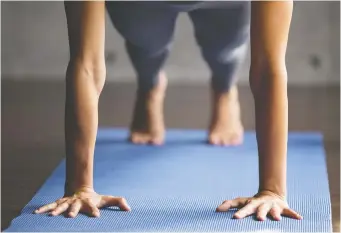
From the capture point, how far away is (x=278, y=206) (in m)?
1.42

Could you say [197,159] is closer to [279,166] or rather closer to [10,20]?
[279,166]

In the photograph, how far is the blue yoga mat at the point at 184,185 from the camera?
1.38 m

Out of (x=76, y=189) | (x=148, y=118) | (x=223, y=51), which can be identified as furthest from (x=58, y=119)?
(x=76, y=189)

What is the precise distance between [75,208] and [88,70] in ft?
0.88

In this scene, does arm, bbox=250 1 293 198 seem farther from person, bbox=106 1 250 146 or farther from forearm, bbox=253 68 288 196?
person, bbox=106 1 250 146

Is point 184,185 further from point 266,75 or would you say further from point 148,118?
point 148,118

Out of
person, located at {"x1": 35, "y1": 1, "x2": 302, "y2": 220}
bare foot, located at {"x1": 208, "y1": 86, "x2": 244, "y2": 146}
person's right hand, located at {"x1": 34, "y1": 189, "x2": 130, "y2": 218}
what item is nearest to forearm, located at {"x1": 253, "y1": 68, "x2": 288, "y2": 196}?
person, located at {"x1": 35, "y1": 1, "x2": 302, "y2": 220}

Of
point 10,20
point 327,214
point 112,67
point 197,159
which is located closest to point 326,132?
point 197,159

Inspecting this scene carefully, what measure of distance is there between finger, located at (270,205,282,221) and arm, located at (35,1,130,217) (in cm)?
28

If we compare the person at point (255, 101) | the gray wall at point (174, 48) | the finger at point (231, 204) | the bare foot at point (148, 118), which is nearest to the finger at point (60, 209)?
the person at point (255, 101)

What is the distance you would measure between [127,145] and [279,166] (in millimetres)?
801

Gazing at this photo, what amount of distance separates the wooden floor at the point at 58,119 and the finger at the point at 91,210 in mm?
183

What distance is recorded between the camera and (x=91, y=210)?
A: 56.4 inches

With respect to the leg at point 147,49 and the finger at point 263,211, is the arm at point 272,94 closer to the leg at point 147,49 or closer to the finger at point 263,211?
the finger at point 263,211
